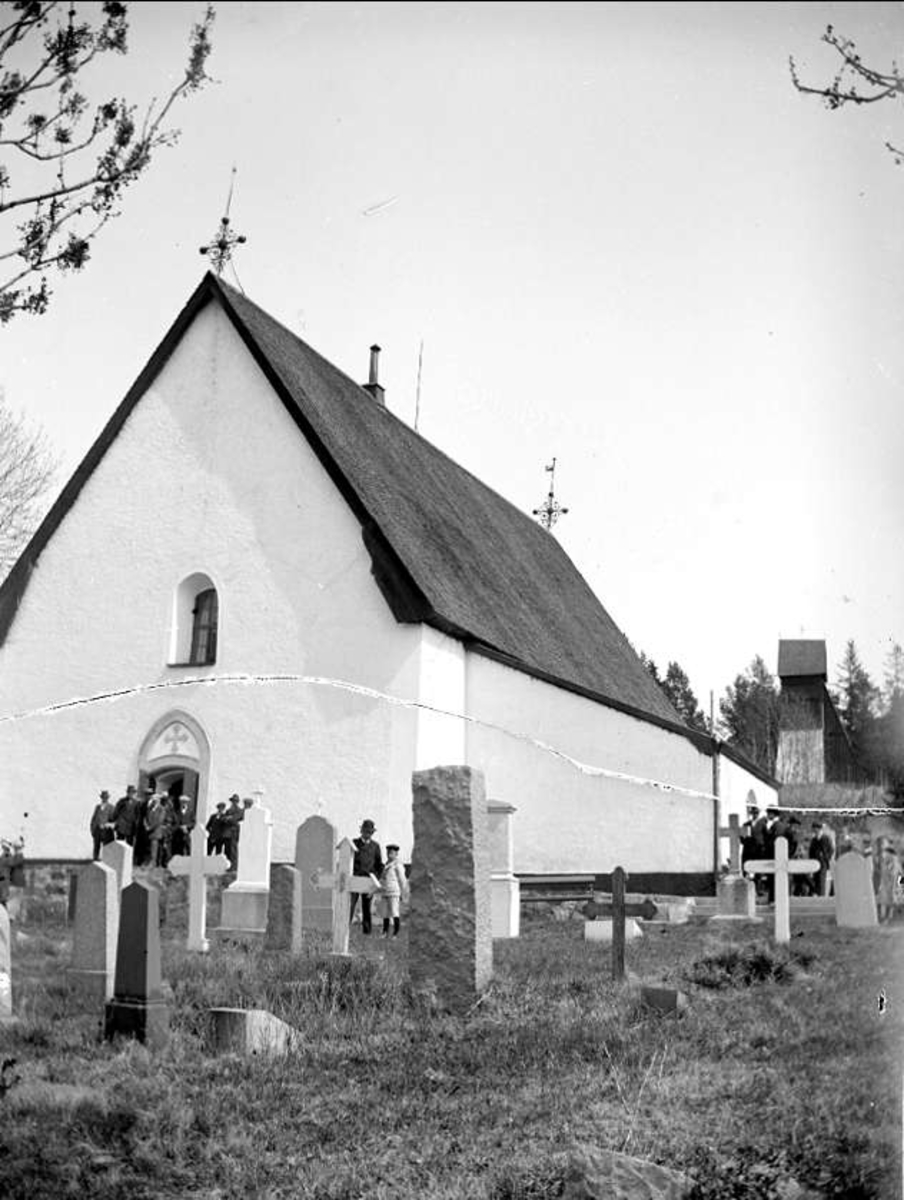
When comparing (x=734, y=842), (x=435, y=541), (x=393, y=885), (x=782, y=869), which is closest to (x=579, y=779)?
(x=393, y=885)

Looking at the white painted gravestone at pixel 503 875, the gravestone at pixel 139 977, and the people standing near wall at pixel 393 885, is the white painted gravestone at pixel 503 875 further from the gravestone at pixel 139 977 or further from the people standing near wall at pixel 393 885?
the gravestone at pixel 139 977

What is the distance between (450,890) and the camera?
216 inches

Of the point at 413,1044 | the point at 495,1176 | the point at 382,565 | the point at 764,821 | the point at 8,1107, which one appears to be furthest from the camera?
the point at 764,821

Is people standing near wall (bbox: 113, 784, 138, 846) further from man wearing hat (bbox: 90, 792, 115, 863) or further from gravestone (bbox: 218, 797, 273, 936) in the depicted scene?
gravestone (bbox: 218, 797, 273, 936)

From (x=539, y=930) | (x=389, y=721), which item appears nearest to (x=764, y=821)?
(x=539, y=930)

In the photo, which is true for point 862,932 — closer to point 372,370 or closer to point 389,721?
point 389,721

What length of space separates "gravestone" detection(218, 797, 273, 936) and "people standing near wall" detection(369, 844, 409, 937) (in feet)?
2.46

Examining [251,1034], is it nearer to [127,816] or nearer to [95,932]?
[95,932]

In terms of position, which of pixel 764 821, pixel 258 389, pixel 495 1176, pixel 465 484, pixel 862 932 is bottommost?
pixel 495 1176

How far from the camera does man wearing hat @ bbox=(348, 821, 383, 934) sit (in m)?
6.67

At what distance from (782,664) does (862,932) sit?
5.94 feet

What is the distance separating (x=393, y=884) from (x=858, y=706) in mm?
3397

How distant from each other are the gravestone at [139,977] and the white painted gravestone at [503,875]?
168cm

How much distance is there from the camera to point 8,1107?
12.7 feet
